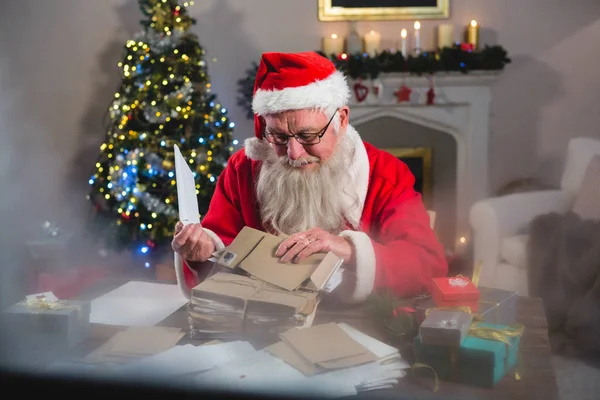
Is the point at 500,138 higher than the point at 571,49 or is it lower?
lower

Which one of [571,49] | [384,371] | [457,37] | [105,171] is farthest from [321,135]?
[105,171]

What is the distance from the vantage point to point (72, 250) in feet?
4.12

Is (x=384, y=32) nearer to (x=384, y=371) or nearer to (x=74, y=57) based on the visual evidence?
(x=74, y=57)

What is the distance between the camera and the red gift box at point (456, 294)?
0.70 meters

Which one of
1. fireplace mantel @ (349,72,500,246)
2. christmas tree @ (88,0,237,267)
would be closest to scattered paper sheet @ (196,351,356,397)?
fireplace mantel @ (349,72,500,246)

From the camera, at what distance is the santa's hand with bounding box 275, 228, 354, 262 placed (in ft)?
2.33

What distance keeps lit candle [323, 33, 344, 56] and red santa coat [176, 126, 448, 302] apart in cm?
97

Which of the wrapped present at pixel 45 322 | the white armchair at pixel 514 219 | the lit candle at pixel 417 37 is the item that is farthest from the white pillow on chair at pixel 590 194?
the lit candle at pixel 417 37

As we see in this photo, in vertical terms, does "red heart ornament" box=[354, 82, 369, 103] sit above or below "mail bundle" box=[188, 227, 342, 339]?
above

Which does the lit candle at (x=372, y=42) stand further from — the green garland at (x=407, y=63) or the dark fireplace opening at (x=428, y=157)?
the dark fireplace opening at (x=428, y=157)

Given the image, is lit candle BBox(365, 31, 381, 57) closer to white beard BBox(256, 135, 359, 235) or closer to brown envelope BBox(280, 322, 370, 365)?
white beard BBox(256, 135, 359, 235)

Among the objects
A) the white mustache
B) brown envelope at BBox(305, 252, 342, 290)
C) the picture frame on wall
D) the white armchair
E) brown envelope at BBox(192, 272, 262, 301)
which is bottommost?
the white armchair

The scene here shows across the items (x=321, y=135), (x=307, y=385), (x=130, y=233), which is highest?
(x=321, y=135)

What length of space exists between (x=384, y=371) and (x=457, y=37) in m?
1.38
